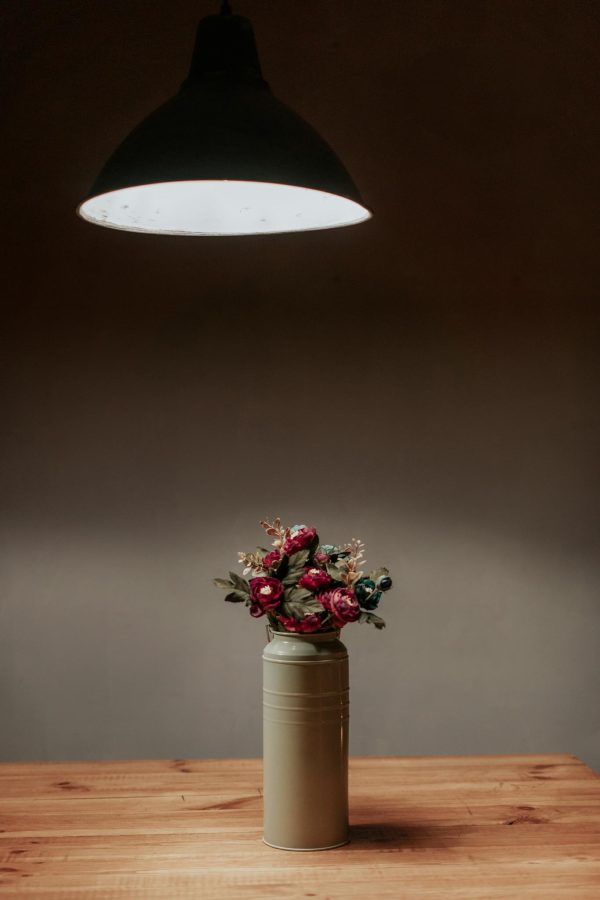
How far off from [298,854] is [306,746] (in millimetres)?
170

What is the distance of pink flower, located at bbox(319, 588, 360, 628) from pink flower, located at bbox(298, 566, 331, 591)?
0.07 feet

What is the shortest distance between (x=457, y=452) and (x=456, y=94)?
1.16 m

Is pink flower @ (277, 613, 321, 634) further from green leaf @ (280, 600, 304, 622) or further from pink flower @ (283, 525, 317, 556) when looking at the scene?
pink flower @ (283, 525, 317, 556)

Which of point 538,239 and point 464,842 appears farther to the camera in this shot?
point 538,239

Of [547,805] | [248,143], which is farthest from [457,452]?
[248,143]

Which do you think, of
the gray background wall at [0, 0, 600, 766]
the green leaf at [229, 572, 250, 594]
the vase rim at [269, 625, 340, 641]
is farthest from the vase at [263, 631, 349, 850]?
the gray background wall at [0, 0, 600, 766]

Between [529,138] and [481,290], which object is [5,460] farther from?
[529,138]

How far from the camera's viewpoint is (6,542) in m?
3.20

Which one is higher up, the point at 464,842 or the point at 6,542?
the point at 6,542

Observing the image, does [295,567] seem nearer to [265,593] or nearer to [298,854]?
[265,593]

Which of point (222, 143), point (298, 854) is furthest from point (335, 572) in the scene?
point (222, 143)

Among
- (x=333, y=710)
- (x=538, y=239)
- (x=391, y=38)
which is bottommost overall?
(x=333, y=710)

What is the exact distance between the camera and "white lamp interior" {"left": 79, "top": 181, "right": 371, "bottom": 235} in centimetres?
189

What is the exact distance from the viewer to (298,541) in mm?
1741
